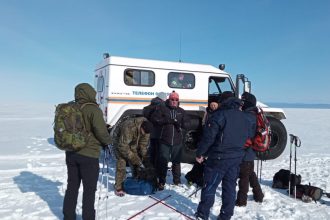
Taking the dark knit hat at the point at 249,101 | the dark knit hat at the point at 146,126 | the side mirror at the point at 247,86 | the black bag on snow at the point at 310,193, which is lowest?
the black bag on snow at the point at 310,193

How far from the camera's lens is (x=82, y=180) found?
3389 mm

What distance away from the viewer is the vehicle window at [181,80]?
780 centimetres

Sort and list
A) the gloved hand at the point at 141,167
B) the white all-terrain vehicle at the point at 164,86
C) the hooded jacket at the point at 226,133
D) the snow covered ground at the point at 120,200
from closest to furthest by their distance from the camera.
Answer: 1. the hooded jacket at the point at 226,133
2. the snow covered ground at the point at 120,200
3. the gloved hand at the point at 141,167
4. the white all-terrain vehicle at the point at 164,86

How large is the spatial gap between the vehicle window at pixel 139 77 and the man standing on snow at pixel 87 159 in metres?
4.05

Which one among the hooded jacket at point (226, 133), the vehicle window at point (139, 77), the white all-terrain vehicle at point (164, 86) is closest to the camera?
the hooded jacket at point (226, 133)

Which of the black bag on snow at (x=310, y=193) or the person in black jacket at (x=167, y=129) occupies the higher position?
the person in black jacket at (x=167, y=129)

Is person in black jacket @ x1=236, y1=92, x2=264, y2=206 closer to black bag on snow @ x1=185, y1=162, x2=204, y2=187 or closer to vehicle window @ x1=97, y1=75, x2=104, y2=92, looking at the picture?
black bag on snow @ x1=185, y1=162, x2=204, y2=187

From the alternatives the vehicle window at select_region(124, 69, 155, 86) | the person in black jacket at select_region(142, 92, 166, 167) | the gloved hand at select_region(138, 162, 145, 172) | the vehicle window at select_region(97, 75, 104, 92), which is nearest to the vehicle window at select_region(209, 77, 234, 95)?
the vehicle window at select_region(124, 69, 155, 86)

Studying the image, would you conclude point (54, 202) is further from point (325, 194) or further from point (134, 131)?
point (325, 194)

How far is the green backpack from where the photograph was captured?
3.19m

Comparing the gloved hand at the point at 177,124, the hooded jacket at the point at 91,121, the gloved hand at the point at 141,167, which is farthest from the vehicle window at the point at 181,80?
the hooded jacket at the point at 91,121

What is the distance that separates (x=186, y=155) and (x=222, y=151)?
12.3ft

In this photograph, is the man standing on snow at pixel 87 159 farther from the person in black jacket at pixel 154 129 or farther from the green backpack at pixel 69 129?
the person in black jacket at pixel 154 129

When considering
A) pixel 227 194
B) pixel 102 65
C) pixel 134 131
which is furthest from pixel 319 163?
pixel 102 65
